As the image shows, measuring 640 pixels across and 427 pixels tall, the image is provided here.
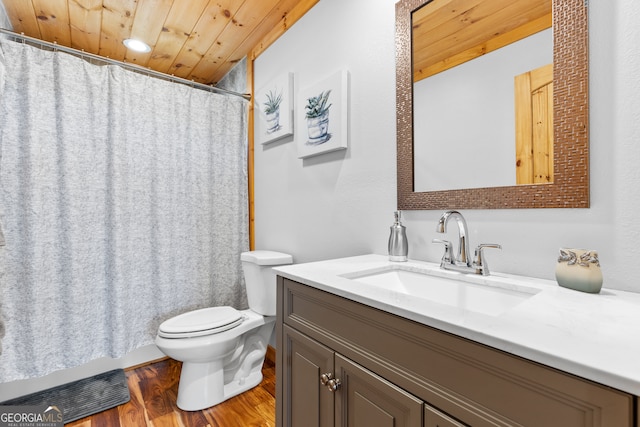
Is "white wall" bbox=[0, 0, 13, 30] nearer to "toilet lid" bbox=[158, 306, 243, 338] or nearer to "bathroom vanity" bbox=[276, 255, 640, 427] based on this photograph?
"toilet lid" bbox=[158, 306, 243, 338]

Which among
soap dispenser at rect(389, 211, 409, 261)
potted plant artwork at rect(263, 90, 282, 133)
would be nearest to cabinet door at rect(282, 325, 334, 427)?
soap dispenser at rect(389, 211, 409, 261)

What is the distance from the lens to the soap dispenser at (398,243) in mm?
1178

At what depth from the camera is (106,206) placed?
182cm

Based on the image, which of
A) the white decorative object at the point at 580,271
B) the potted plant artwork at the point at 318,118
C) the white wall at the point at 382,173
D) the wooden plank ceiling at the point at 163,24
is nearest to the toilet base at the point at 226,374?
the white wall at the point at 382,173

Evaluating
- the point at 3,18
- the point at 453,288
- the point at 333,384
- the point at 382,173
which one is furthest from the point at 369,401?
the point at 3,18

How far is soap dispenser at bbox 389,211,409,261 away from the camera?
3.86ft

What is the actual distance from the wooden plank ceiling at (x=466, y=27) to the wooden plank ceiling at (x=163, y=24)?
86 centimetres

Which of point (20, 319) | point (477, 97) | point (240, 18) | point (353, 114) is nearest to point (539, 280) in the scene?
point (477, 97)

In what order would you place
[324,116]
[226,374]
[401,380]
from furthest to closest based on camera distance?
1. [226,374]
2. [324,116]
3. [401,380]

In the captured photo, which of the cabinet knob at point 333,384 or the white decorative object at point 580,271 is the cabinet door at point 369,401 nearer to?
the cabinet knob at point 333,384

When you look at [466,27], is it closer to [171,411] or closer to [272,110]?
[272,110]

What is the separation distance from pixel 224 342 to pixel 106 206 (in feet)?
3.58

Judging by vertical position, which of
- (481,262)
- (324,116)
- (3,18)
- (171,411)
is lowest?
(171,411)

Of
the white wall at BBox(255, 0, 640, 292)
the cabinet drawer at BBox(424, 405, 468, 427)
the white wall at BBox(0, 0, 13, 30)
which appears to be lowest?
the cabinet drawer at BBox(424, 405, 468, 427)
